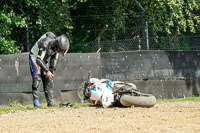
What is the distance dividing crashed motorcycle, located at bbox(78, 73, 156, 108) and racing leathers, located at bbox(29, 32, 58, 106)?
3.43ft

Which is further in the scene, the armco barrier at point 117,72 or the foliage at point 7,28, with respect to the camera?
the foliage at point 7,28

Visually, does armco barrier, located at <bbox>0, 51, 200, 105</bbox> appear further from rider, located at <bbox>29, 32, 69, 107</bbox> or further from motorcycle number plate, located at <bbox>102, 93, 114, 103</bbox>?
motorcycle number plate, located at <bbox>102, 93, 114, 103</bbox>

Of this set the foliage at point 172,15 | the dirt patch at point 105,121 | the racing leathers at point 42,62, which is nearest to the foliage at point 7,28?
the racing leathers at point 42,62

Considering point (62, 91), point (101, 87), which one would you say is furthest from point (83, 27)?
point (101, 87)

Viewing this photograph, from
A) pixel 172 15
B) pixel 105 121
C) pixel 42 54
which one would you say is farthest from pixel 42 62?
pixel 172 15

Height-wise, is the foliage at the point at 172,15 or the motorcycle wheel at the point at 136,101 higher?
the foliage at the point at 172,15

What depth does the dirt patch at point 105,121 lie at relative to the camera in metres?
6.28

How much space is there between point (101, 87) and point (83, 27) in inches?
196

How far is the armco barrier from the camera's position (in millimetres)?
11062

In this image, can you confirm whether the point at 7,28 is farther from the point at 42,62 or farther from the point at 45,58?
the point at 42,62

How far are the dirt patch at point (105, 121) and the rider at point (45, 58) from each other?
3.18ft

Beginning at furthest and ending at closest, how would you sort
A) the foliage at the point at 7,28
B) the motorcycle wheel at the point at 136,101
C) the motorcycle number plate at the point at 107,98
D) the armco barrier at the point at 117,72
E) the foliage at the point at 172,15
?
the foliage at the point at 172,15 → the foliage at the point at 7,28 → the armco barrier at the point at 117,72 → the motorcycle number plate at the point at 107,98 → the motorcycle wheel at the point at 136,101

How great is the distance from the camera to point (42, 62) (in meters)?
9.70

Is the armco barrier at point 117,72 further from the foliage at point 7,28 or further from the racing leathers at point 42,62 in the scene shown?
the foliage at point 7,28
